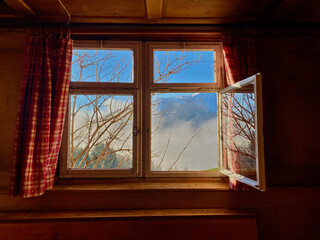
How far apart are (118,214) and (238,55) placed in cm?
182

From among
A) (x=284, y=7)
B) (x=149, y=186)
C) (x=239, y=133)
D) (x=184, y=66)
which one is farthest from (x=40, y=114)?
(x=284, y=7)

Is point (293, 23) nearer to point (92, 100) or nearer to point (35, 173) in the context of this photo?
point (92, 100)

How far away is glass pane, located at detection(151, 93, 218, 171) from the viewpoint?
1.98 metres

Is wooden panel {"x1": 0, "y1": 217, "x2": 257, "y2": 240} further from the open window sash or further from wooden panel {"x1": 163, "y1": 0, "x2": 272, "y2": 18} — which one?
wooden panel {"x1": 163, "y1": 0, "x2": 272, "y2": 18}

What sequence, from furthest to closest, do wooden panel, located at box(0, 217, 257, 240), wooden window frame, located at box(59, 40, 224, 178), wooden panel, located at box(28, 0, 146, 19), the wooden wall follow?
1. wooden window frame, located at box(59, 40, 224, 178)
2. the wooden wall
3. wooden panel, located at box(28, 0, 146, 19)
4. wooden panel, located at box(0, 217, 257, 240)

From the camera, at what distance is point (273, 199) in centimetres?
179

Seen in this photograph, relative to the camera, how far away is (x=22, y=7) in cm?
168

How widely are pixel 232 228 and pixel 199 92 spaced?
4.17ft

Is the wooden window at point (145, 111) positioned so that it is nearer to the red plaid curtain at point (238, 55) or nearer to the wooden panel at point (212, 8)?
the red plaid curtain at point (238, 55)

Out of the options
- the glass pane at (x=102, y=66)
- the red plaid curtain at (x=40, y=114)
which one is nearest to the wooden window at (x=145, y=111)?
the glass pane at (x=102, y=66)

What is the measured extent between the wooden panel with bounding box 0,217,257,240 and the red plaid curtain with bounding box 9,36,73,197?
0.30 metres

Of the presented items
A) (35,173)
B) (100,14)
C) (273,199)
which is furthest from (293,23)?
(35,173)

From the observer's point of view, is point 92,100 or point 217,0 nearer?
point 217,0

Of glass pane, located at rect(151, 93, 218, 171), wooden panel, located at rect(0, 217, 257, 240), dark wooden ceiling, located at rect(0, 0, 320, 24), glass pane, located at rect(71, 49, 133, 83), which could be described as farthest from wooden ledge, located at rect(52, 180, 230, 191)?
dark wooden ceiling, located at rect(0, 0, 320, 24)
